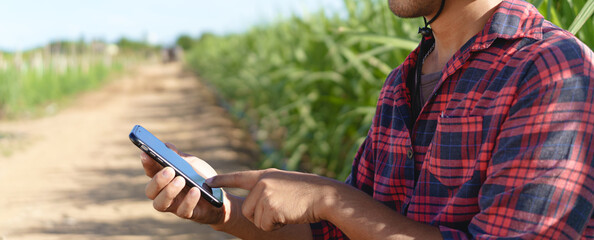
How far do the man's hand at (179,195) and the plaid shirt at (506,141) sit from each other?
41cm

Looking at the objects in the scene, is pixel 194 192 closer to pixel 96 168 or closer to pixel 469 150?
pixel 469 150

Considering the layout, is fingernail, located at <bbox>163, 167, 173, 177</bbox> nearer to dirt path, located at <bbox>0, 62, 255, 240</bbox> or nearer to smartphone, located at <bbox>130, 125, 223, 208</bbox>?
smartphone, located at <bbox>130, 125, 223, 208</bbox>

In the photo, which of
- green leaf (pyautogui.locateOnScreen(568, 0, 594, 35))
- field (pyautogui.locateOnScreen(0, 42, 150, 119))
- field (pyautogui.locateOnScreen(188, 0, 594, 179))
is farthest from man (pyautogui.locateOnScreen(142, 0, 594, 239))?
field (pyautogui.locateOnScreen(0, 42, 150, 119))

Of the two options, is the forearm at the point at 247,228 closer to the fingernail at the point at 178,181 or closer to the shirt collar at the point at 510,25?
the fingernail at the point at 178,181

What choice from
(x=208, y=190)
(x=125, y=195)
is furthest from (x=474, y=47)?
(x=125, y=195)

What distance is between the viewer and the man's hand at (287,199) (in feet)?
3.20

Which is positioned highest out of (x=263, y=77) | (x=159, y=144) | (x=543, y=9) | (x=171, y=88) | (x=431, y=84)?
(x=543, y=9)

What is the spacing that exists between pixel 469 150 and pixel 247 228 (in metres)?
0.63

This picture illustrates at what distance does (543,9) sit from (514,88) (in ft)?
2.50

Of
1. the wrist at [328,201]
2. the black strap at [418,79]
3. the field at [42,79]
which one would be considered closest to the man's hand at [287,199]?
the wrist at [328,201]

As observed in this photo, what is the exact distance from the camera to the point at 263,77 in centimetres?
504

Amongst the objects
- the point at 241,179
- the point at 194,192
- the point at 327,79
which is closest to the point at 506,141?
the point at 241,179

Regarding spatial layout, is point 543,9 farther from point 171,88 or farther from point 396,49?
point 171,88

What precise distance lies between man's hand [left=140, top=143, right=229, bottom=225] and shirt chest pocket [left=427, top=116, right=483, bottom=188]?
1.62 ft
